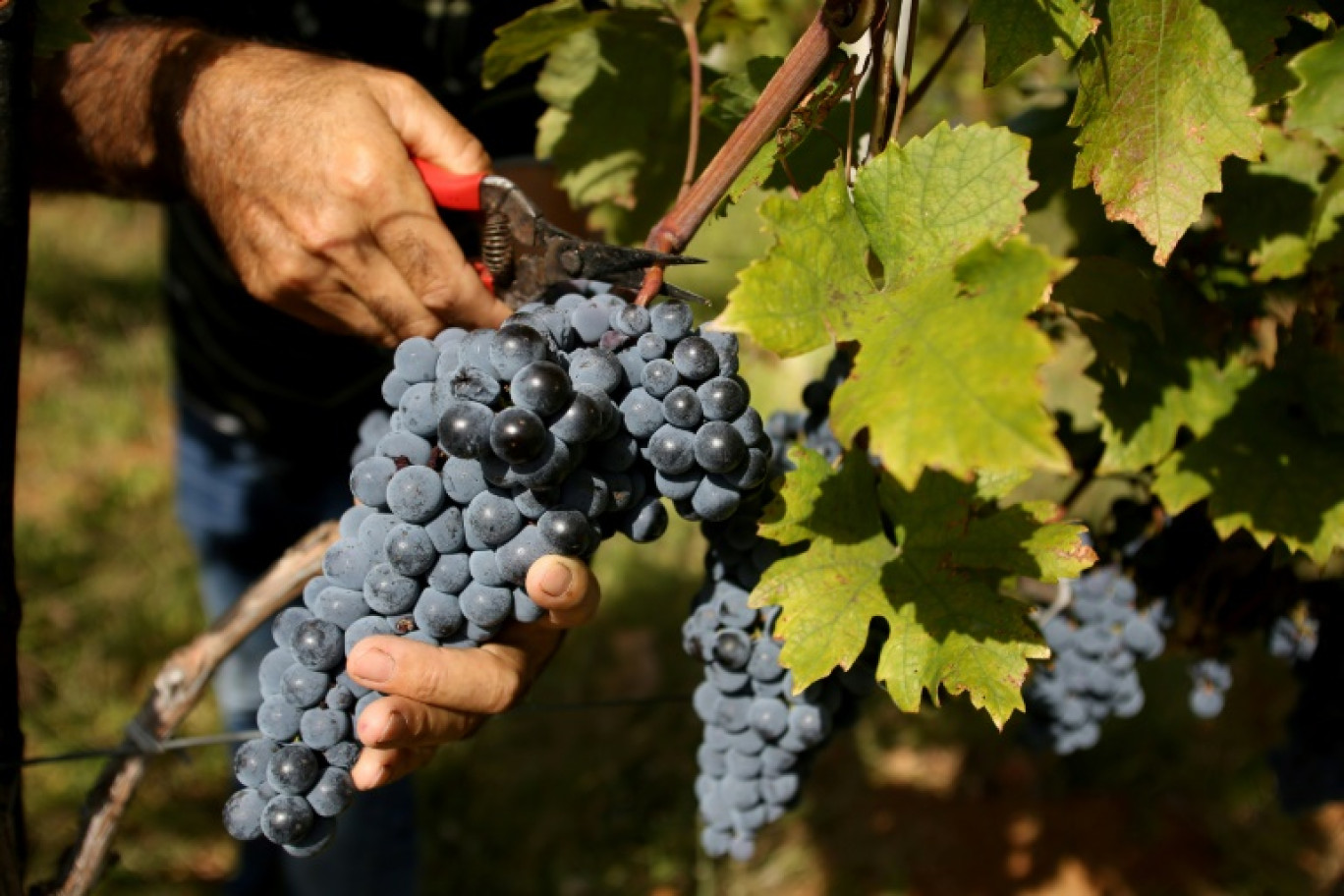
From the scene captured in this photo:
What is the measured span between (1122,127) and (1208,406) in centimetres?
44

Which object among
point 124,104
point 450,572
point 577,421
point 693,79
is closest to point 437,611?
point 450,572

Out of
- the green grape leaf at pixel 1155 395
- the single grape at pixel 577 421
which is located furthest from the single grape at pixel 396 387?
the green grape leaf at pixel 1155 395

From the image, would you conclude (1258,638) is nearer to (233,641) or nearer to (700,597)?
(700,597)

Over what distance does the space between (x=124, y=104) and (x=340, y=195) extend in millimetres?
534

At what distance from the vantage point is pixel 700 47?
1.44 metres

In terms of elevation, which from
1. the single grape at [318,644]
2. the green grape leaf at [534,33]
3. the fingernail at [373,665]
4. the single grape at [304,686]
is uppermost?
the green grape leaf at [534,33]

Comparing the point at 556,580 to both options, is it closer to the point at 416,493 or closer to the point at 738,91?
the point at 416,493

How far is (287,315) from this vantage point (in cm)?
207

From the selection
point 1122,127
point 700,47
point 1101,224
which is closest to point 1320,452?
point 1101,224

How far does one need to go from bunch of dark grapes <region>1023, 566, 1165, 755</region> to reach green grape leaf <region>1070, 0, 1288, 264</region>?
2.16 feet

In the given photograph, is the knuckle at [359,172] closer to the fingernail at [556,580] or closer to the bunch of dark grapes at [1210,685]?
the fingernail at [556,580]

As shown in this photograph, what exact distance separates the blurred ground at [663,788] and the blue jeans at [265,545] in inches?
5.6

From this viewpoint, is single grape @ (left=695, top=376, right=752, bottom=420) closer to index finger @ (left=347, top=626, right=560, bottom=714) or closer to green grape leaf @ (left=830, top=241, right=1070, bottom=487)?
green grape leaf @ (left=830, top=241, right=1070, bottom=487)

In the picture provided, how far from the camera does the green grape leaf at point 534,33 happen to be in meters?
1.24
